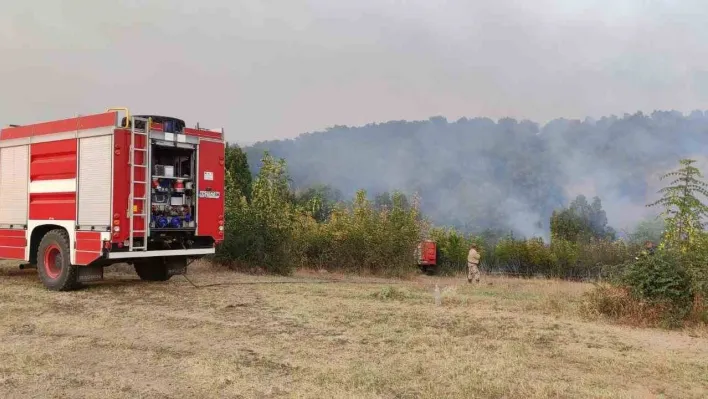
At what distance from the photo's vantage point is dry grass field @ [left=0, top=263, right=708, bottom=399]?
17.3ft

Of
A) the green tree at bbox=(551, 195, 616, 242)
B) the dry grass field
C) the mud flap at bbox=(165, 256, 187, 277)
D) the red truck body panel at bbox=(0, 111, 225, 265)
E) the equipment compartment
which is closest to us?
the dry grass field

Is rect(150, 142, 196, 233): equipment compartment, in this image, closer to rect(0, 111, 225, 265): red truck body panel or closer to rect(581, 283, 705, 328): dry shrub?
rect(0, 111, 225, 265): red truck body panel

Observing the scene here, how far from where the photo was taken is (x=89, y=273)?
10.9 metres

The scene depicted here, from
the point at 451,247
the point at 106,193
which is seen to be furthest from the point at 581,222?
the point at 106,193

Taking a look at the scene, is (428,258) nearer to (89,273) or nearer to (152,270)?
(152,270)

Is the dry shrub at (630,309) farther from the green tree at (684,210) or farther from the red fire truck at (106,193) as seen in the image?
the red fire truck at (106,193)

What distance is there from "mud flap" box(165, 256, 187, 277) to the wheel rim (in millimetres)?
1989

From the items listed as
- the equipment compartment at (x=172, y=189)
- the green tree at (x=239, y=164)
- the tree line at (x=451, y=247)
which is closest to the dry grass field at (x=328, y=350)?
the tree line at (x=451, y=247)

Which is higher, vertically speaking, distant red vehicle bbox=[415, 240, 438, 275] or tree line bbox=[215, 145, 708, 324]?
tree line bbox=[215, 145, 708, 324]

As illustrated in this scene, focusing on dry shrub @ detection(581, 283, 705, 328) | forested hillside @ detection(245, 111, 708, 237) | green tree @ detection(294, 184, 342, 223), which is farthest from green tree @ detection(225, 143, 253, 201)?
dry shrub @ detection(581, 283, 705, 328)

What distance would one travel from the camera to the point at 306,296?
422 inches

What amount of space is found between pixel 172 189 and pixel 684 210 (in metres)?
9.61

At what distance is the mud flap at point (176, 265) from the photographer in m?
12.2

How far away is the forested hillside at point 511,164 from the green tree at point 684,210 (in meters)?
36.4
